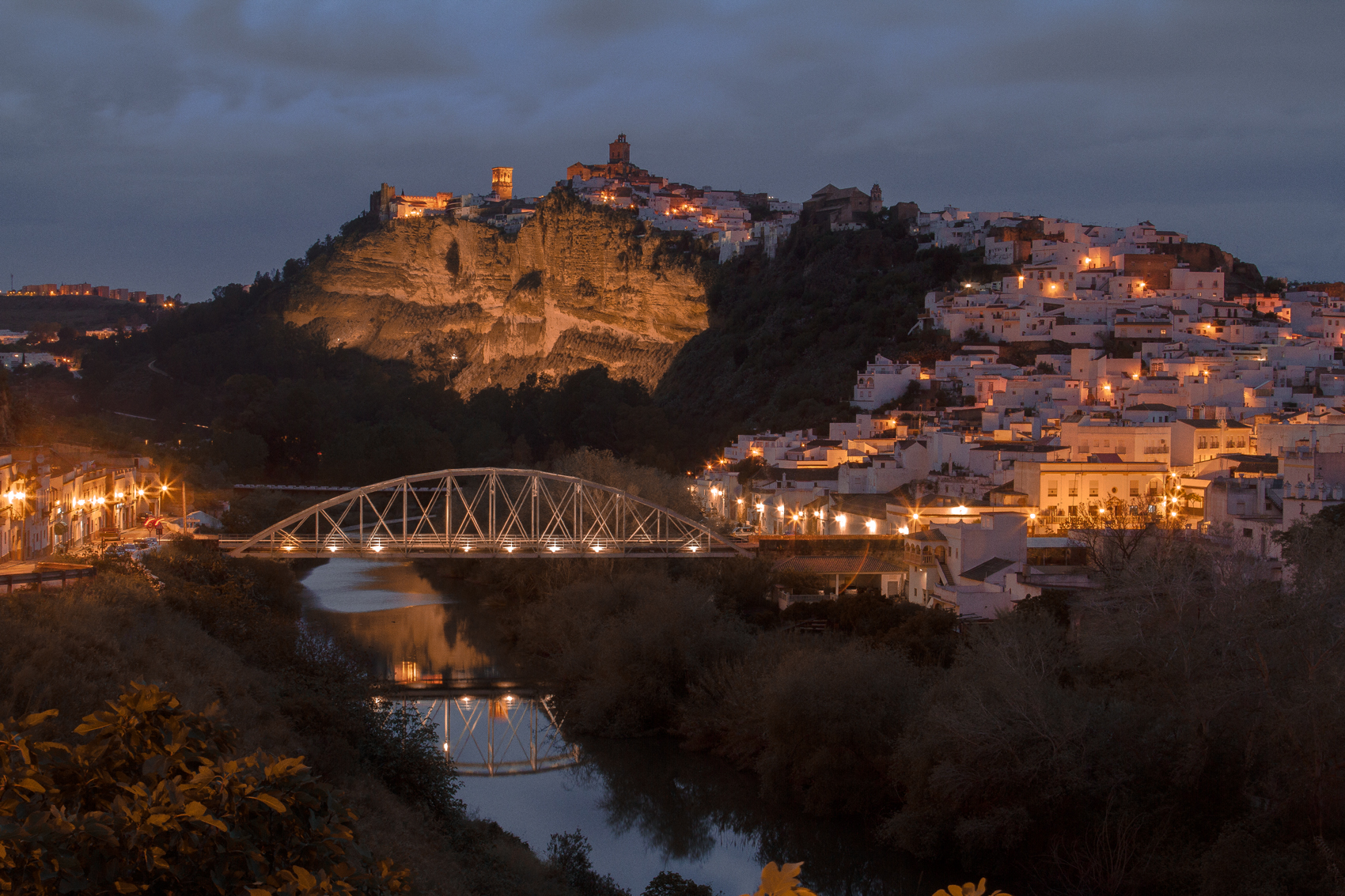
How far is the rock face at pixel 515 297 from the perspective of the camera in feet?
218

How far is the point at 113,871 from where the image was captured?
337 centimetres

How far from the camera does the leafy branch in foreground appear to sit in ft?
11.0

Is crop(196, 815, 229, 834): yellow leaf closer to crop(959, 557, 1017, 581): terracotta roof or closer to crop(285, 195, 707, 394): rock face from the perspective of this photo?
crop(959, 557, 1017, 581): terracotta roof

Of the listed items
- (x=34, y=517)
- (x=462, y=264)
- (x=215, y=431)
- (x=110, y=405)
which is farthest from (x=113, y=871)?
(x=462, y=264)

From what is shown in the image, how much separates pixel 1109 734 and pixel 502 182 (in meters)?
90.4

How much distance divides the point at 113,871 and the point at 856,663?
12.7 m

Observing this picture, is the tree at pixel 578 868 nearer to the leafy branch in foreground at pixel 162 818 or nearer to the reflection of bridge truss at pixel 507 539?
the leafy branch in foreground at pixel 162 818

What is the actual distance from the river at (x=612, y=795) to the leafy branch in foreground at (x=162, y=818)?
34.4ft

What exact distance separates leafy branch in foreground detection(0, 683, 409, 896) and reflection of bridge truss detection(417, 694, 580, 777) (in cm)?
1292

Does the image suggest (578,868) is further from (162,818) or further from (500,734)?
(162,818)

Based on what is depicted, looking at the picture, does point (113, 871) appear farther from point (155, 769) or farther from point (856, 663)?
point (856, 663)

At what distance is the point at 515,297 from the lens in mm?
75750

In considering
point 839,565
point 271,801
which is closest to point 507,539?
point 839,565

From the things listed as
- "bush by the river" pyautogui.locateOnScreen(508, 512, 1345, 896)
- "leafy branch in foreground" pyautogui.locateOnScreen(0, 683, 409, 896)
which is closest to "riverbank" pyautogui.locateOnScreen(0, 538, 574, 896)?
"bush by the river" pyautogui.locateOnScreen(508, 512, 1345, 896)
